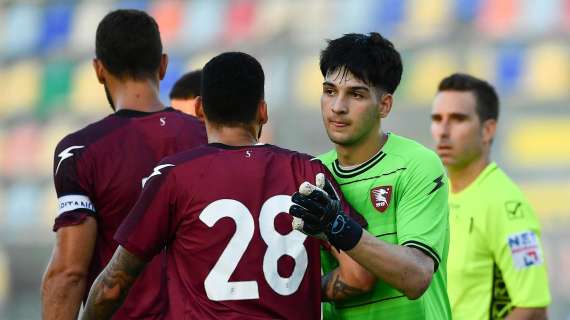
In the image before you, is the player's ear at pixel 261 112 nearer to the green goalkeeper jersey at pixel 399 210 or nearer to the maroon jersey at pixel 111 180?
the green goalkeeper jersey at pixel 399 210

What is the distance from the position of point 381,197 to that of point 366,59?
58cm

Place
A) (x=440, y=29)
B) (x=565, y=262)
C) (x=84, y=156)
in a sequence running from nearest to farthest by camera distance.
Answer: (x=84, y=156) < (x=565, y=262) < (x=440, y=29)

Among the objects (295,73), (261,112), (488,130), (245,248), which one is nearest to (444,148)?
(488,130)

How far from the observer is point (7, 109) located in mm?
14359

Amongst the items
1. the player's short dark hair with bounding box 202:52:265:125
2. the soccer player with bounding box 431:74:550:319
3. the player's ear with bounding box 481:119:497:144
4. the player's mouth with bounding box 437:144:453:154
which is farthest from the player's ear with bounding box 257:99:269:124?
the player's ear with bounding box 481:119:497:144

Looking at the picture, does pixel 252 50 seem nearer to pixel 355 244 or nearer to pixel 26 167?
pixel 26 167

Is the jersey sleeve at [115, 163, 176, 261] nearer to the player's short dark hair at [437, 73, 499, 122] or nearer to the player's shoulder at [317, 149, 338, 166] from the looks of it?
the player's shoulder at [317, 149, 338, 166]

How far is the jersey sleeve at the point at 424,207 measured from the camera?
472cm

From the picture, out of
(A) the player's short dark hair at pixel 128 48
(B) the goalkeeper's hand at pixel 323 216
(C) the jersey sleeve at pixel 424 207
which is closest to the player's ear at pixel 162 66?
(A) the player's short dark hair at pixel 128 48

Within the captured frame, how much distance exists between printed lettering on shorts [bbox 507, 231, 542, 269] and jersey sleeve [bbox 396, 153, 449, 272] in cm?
167

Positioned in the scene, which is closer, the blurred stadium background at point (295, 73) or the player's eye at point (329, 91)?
the player's eye at point (329, 91)

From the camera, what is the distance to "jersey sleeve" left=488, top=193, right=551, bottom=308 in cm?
656

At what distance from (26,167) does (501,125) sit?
5506 mm

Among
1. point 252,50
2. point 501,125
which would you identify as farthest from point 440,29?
point 252,50
